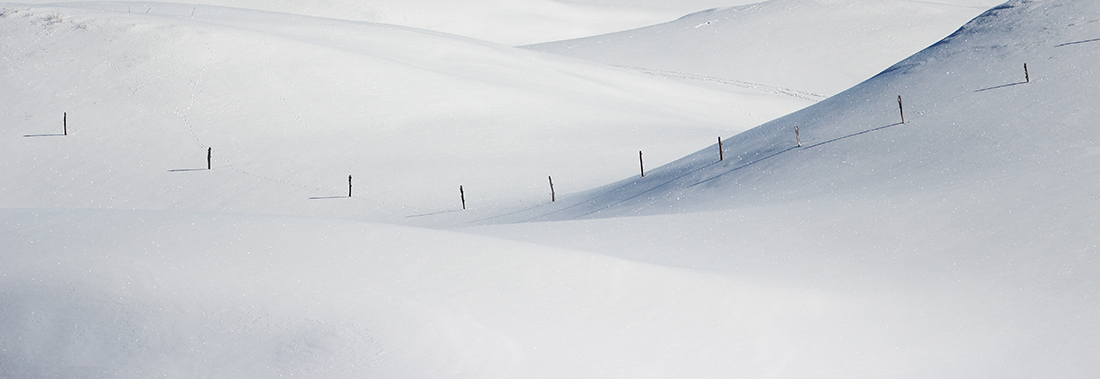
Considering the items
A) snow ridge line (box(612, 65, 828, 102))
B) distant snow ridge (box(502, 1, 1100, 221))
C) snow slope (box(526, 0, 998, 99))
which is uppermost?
snow slope (box(526, 0, 998, 99))

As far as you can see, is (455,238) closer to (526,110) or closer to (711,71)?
(526,110)

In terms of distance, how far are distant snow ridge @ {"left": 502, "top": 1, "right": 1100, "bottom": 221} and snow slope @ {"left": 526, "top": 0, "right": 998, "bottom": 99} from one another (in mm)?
22570

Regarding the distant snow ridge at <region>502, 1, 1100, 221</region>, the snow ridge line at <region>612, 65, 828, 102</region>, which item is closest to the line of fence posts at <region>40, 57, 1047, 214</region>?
the distant snow ridge at <region>502, 1, 1100, 221</region>

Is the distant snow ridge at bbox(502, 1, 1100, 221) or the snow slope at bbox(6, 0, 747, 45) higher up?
the snow slope at bbox(6, 0, 747, 45)

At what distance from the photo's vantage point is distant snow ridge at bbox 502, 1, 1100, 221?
59.6ft

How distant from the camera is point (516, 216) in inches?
904

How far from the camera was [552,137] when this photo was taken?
3062 centimetres

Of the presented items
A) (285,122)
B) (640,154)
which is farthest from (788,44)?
(640,154)

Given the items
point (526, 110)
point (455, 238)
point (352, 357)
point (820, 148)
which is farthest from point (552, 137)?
point (352, 357)

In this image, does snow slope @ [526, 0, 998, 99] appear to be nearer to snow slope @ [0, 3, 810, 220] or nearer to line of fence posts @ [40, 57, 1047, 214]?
snow slope @ [0, 3, 810, 220]

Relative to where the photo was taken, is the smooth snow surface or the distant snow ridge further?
the distant snow ridge

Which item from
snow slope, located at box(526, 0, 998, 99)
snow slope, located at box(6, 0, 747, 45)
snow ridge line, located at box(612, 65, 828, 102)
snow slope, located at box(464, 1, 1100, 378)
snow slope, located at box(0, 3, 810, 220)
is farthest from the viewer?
snow slope, located at box(6, 0, 747, 45)

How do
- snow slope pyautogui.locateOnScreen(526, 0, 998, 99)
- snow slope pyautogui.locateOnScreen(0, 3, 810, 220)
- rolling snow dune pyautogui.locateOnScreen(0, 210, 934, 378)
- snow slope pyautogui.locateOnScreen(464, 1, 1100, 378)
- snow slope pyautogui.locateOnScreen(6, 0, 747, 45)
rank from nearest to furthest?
rolling snow dune pyautogui.locateOnScreen(0, 210, 934, 378) → snow slope pyautogui.locateOnScreen(464, 1, 1100, 378) → snow slope pyautogui.locateOnScreen(0, 3, 810, 220) → snow slope pyautogui.locateOnScreen(526, 0, 998, 99) → snow slope pyautogui.locateOnScreen(6, 0, 747, 45)

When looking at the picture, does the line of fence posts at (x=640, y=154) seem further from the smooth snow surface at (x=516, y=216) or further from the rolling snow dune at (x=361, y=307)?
the rolling snow dune at (x=361, y=307)
